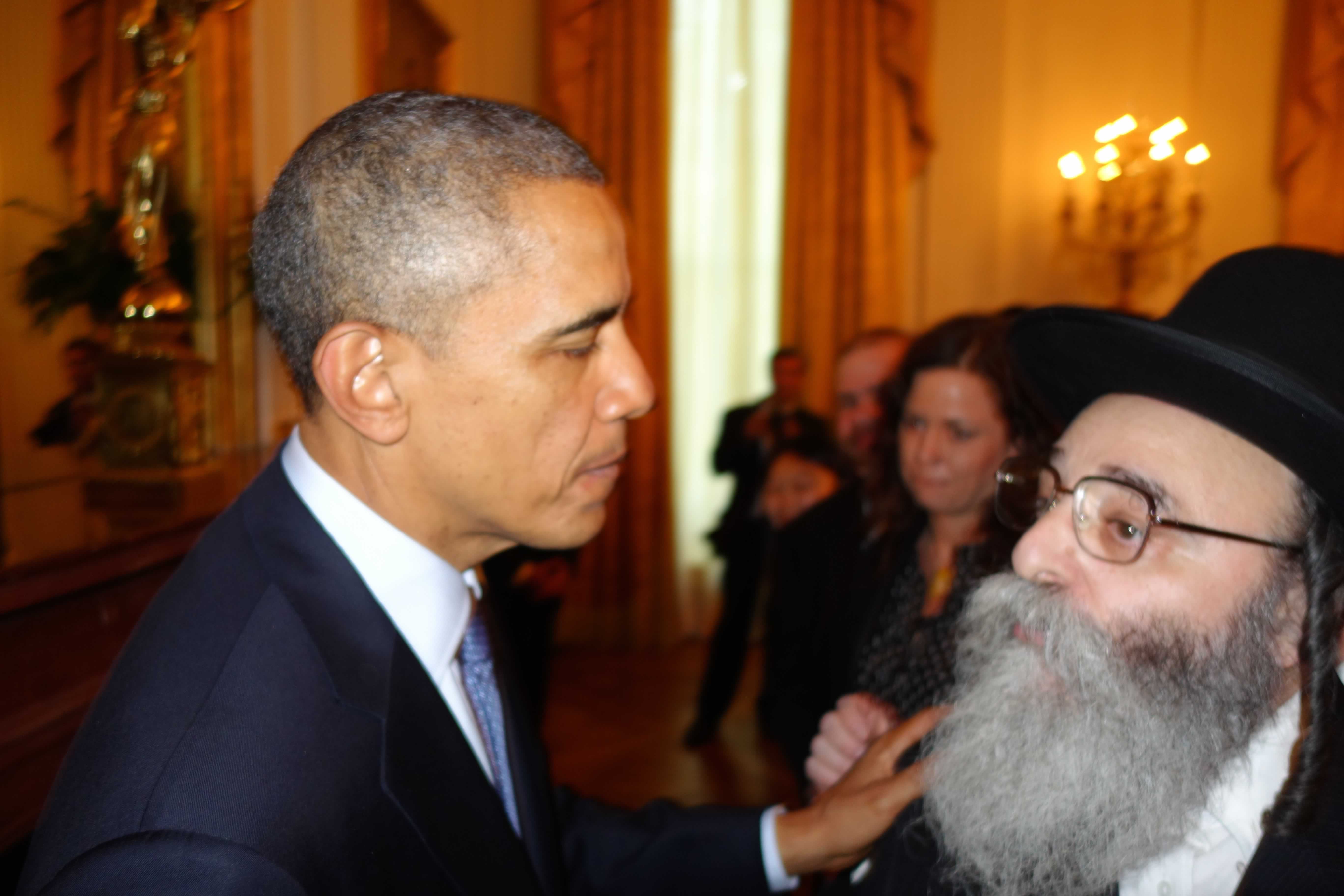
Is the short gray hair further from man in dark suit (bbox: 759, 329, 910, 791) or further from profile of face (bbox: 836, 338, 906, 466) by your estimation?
profile of face (bbox: 836, 338, 906, 466)

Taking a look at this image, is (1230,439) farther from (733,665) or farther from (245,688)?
(733,665)

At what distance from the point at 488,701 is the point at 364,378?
598mm

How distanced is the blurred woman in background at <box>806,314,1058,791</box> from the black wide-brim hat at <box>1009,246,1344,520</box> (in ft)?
2.78

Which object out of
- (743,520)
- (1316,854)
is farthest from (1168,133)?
(1316,854)

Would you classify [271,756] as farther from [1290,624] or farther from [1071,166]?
[1071,166]

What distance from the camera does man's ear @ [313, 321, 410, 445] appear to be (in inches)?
47.1

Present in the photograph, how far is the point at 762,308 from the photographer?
742 centimetres

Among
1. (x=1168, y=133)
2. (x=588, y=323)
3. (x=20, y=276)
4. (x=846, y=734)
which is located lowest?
(x=846, y=734)

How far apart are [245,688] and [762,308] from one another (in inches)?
260

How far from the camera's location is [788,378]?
5219mm

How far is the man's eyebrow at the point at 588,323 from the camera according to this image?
4.03ft

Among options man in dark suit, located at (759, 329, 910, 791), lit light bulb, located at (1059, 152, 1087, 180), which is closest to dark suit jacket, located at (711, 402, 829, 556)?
man in dark suit, located at (759, 329, 910, 791)

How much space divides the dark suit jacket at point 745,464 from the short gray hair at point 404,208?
12.1 ft

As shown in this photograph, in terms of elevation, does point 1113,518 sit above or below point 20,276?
below
